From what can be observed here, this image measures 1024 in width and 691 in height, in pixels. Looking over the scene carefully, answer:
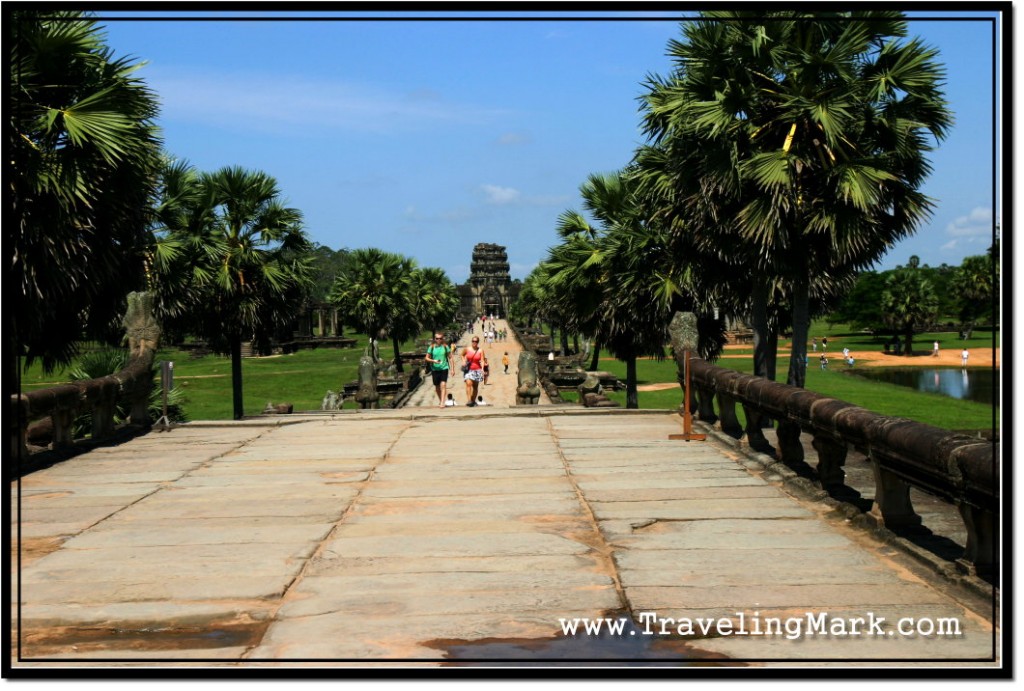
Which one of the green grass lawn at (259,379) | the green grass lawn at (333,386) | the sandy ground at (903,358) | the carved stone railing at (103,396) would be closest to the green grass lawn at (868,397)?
the green grass lawn at (333,386)

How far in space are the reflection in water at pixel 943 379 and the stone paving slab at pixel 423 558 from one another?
135 feet

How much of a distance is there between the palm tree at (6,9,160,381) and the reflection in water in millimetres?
39400

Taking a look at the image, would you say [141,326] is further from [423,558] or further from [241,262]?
[241,262]

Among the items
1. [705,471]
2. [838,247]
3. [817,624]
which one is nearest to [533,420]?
[705,471]

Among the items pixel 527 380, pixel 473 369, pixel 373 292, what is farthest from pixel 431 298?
pixel 473 369

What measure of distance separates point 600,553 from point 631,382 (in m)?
27.8

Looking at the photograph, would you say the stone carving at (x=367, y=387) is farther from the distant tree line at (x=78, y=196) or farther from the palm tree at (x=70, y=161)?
the palm tree at (x=70, y=161)

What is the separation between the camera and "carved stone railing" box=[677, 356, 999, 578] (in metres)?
5.25

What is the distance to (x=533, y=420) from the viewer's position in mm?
13992

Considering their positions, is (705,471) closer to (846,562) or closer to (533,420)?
(846,562)

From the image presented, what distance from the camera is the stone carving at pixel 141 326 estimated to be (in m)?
14.1

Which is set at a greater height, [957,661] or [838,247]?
[838,247]

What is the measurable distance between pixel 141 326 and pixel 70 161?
2.34 m

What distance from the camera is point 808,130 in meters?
17.5
